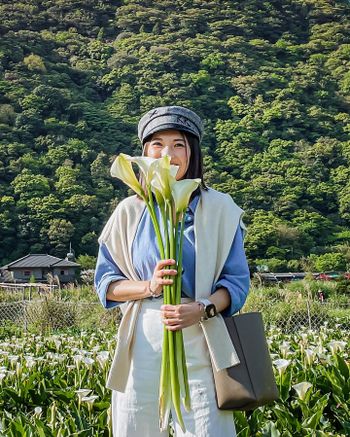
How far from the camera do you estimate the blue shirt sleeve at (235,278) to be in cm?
171

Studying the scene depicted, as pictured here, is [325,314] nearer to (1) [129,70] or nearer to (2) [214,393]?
(2) [214,393]

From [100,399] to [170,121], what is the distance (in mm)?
1894

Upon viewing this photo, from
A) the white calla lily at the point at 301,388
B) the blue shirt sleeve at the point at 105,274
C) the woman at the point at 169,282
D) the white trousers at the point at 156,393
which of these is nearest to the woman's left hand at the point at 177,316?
the woman at the point at 169,282

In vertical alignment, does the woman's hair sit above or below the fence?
below

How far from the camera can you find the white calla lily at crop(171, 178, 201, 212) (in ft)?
5.27

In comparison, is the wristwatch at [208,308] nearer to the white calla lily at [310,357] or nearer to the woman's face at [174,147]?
the woman's face at [174,147]

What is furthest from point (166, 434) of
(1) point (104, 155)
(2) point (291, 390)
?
(1) point (104, 155)

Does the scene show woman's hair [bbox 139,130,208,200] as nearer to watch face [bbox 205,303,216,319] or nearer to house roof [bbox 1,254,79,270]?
watch face [bbox 205,303,216,319]

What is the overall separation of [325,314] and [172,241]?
986 cm

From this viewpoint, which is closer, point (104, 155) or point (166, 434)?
point (166, 434)

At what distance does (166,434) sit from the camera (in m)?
1.70

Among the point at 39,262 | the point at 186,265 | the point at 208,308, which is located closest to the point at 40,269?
the point at 39,262

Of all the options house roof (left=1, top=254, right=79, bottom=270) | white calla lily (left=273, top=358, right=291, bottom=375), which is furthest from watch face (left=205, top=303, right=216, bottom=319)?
house roof (left=1, top=254, right=79, bottom=270)

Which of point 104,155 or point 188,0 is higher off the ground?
point 188,0
